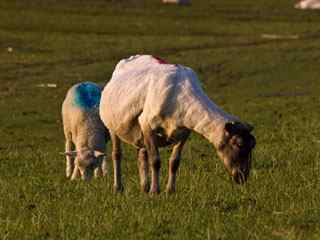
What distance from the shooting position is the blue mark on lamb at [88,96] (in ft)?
60.1

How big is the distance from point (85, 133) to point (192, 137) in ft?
13.6

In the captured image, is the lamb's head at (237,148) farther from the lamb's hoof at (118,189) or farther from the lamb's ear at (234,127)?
the lamb's hoof at (118,189)

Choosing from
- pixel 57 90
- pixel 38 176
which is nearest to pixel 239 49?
pixel 57 90

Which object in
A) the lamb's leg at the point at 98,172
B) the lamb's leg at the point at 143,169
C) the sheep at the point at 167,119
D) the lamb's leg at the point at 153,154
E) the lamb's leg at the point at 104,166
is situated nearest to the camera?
the sheep at the point at 167,119

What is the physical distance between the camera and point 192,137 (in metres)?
21.5

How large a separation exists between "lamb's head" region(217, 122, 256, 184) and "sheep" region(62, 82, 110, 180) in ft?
14.9

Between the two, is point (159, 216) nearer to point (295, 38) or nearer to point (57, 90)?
point (57, 90)

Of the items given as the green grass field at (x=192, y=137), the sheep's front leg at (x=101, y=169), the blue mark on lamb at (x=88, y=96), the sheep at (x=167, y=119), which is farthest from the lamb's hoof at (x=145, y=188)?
the blue mark on lamb at (x=88, y=96)

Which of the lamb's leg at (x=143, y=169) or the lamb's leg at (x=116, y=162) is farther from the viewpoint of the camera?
the lamb's leg at (x=116, y=162)

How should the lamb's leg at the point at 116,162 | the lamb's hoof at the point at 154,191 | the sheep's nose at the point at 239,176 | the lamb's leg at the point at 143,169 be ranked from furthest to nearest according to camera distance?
the lamb's leg at the point at 116,162
the lamb's leg at the point at 143,169
the lamb's hoof at the point at 154,191
the sheep's nose at the point at 239,176

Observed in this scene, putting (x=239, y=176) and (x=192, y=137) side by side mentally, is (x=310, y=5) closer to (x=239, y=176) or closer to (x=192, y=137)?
(x=192, y=137)

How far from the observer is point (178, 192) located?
12367 millimetres

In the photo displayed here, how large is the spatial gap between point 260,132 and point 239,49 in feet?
73.3

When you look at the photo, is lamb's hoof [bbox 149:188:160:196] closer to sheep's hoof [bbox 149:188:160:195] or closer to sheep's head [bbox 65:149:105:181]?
sheep's hoof [bbox 149:188:160:195]
